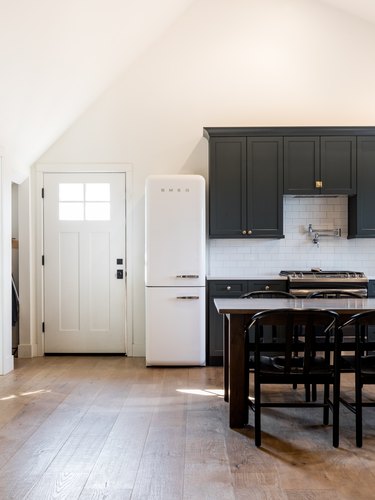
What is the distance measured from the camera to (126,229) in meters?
5.14

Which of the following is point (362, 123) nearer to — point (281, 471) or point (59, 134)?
point (59, 134)

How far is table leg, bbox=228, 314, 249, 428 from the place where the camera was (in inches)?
115

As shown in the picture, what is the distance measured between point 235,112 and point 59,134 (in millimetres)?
2070

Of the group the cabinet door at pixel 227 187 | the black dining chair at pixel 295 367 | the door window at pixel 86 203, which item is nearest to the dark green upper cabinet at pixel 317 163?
the cabinet door at pixel 227 187

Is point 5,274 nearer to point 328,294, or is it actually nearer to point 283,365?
point 283,365

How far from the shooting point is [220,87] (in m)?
5.13

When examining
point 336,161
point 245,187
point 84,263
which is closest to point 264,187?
point 245,187

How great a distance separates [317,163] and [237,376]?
277 cm

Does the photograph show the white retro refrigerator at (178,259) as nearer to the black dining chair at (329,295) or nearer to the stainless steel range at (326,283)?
the stainless steel range at (326,283)

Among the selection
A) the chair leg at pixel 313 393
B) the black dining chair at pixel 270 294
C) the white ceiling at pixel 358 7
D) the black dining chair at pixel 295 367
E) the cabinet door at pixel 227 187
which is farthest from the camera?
the white ceiling at pixel 358 7

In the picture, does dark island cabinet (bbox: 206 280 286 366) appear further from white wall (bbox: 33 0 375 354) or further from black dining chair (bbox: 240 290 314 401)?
white wall (bbox: 33 0 375 354)

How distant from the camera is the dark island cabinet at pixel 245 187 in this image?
4.73 meters

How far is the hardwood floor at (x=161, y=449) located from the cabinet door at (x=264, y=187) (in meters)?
1.77

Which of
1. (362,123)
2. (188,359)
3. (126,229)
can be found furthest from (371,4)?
(188,359)
